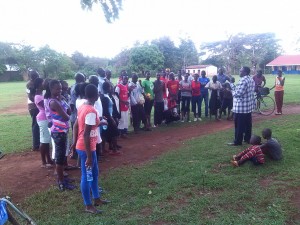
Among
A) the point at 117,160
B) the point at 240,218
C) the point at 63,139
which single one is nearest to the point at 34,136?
the point at 117,160

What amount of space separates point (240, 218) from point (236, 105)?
3.62 m

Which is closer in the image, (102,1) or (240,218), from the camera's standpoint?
(240,218)

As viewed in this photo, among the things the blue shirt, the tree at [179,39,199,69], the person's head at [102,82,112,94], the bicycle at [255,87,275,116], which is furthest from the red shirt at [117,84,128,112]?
the tree at [179,39,199,69]

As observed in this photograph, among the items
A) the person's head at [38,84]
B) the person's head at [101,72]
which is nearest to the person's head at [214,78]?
the person's head at [101,72]

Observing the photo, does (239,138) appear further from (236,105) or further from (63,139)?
(63,139)

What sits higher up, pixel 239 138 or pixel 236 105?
pixel 236 105

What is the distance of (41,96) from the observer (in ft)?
20.1

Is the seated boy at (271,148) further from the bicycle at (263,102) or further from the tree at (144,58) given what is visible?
the tree at (144,58)

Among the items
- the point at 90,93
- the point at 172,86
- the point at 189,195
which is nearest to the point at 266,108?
the point at 172,86

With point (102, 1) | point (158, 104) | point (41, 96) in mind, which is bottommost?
point (158, 104)

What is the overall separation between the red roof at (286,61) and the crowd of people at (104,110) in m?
50.7

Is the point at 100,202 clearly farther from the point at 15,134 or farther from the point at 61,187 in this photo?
the point at 15,134

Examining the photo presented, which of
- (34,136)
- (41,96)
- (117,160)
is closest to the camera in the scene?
(41,96)

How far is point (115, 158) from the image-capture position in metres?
6.87
